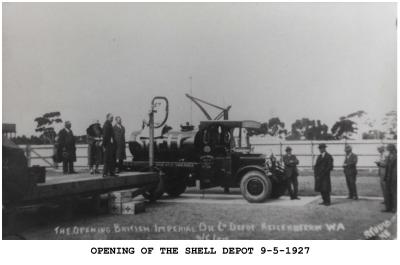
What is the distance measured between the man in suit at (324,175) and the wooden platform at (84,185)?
156 inches

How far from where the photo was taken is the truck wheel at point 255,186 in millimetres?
11156

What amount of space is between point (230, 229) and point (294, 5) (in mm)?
4177

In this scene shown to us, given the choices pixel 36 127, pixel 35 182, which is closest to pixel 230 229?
pixel 35 182

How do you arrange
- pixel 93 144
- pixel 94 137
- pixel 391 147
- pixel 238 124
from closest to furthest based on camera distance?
pixel 391 147
pixel 93 144
pixel 94 137
pixel 238 124

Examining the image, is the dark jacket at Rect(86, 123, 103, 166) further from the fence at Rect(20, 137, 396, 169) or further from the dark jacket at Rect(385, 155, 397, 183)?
the fence at Rect(20, 137, 396, 169)

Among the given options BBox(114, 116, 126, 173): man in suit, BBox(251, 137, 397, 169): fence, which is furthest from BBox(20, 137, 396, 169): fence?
BBox(114, 116, 126, 173): man in suit

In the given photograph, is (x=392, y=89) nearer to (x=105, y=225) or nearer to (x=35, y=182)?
(x=105, y=225)

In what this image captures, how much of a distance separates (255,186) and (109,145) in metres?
3.67

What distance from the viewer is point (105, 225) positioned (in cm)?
857

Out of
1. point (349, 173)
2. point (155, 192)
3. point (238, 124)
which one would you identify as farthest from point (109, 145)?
point (349, 173)

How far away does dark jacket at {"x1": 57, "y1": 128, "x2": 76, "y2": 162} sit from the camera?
12.1 meters

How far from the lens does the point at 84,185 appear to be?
28.6 ft

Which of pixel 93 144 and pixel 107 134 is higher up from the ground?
pixel 107 134
